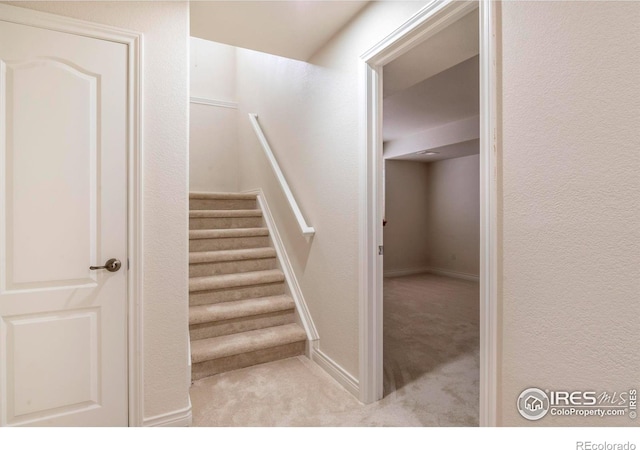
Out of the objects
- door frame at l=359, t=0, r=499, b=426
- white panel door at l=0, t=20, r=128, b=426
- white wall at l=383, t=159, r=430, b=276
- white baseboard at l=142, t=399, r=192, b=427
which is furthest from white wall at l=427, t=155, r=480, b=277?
white panel door at l=0, t=20, r=128, b=426

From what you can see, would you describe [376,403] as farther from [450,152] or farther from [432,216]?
[432,216]

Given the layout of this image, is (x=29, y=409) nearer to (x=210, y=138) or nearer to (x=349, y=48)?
(x=349, y=48)

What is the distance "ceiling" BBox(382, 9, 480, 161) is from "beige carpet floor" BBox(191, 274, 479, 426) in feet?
6.86

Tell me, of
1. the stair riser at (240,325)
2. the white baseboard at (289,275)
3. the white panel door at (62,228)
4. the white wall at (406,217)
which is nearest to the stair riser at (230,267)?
the white baseboard at (289,275)

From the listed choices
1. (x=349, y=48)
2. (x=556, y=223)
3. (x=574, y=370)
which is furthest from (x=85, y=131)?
(x=574, y=370)

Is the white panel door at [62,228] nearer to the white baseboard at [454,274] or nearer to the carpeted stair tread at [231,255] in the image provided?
the carpeted stair tread at [231,255]

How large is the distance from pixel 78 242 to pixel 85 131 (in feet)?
1.75

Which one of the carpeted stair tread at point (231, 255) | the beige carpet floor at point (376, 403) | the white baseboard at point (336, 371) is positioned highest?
the carpeted stair tread at point (231, 255)

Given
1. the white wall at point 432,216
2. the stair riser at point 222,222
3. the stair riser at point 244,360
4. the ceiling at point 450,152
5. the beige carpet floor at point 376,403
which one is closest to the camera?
the beige carpet floor at point 376,403

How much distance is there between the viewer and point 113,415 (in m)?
1.65

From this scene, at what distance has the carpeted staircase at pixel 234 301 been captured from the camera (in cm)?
238

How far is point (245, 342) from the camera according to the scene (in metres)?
2.42

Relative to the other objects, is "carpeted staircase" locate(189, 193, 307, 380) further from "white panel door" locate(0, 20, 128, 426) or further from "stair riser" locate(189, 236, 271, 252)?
"white panel door" locate(0, 20, 128, 426)

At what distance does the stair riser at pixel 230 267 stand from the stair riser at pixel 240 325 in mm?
497
